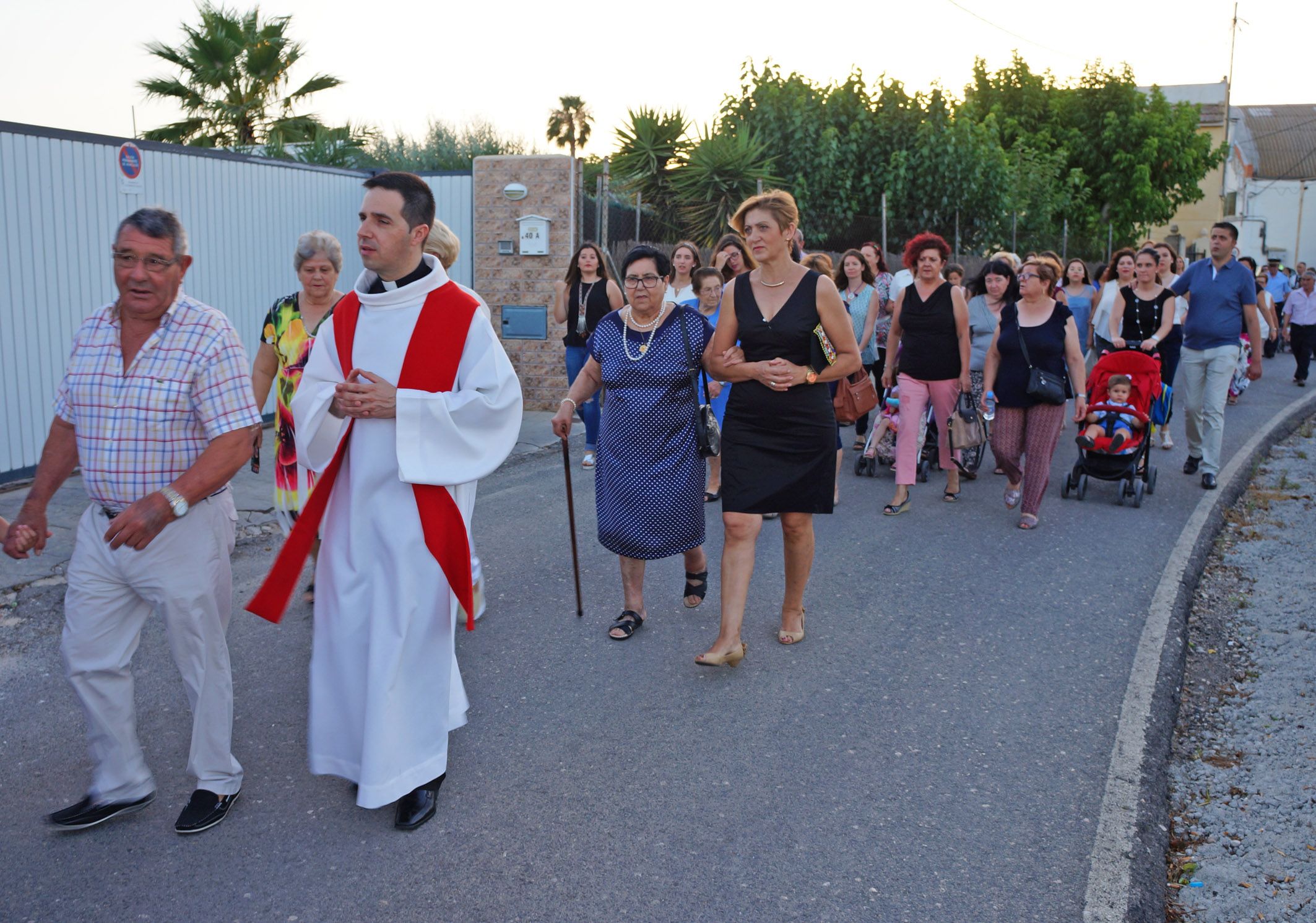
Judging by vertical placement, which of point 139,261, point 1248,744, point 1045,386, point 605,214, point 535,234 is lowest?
point 1248,744

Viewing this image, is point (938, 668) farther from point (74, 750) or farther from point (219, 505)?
point (74, 750)

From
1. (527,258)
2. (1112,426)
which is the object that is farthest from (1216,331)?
(527,258)

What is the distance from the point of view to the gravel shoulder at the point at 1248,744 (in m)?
3.49

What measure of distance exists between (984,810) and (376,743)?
203 centimetres

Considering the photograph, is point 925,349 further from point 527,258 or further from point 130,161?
point 130,161

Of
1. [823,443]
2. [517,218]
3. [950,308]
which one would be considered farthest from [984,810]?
[517,218]

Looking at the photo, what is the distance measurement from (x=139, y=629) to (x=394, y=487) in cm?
90

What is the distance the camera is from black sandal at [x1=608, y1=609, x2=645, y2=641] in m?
5.50

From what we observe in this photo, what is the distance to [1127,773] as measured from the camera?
4.13 m

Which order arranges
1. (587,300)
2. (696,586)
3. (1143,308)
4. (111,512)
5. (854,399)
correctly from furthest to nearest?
1. (1143,308)
2. (587,300)
3. (854,399)
4. (696,586)
5. (111,512)

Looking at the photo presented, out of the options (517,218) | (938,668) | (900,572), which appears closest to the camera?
(938,668)

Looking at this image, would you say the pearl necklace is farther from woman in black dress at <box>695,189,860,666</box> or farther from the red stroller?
the red stroller

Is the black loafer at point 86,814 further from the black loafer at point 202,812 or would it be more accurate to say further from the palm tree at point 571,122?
the palm tree at point 571,122

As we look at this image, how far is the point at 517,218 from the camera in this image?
12.9m
